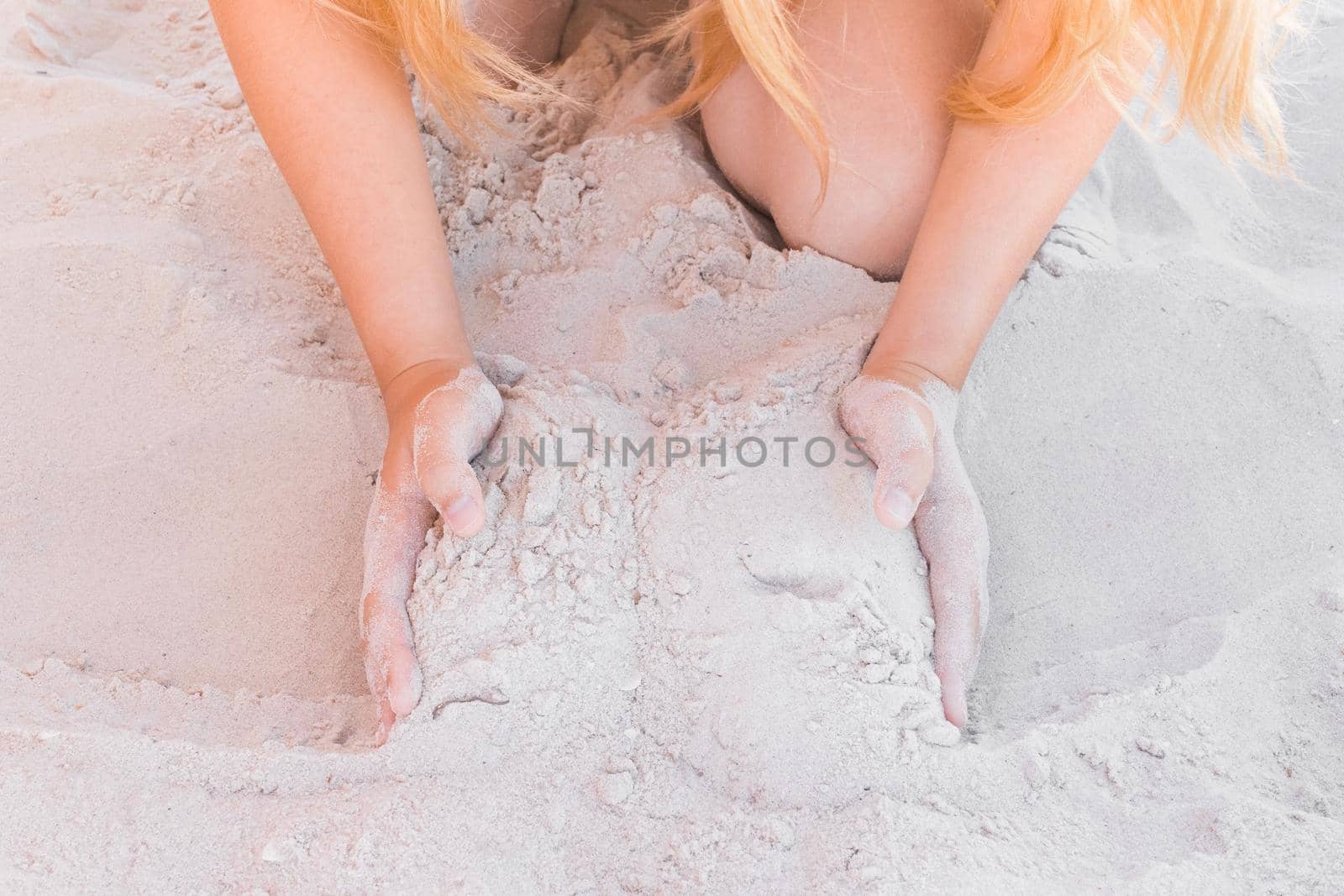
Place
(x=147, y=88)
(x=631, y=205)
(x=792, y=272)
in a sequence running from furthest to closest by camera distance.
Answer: (x=147, y=88), (x=631, y=205), (x=792, y=272)

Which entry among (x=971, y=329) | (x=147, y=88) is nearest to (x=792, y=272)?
(x=971, y=329)

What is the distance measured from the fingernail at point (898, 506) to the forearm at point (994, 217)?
291 mm

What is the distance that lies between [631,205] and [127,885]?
1019 millimetres

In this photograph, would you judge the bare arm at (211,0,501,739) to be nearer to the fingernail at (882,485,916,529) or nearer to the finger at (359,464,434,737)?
the finger at (359,464,434,737)

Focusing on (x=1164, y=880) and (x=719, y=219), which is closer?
(x=1164, y=880)

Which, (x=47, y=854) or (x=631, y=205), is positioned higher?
(x=631, y=205)

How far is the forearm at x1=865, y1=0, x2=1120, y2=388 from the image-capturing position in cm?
125

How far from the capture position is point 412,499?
108 centimetres

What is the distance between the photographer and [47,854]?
84 cm

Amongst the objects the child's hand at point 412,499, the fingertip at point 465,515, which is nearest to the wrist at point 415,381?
the child's hand at point 412,499

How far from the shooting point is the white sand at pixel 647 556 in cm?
89

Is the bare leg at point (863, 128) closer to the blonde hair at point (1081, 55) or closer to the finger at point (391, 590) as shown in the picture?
the blonde hair at point (1081, 55)

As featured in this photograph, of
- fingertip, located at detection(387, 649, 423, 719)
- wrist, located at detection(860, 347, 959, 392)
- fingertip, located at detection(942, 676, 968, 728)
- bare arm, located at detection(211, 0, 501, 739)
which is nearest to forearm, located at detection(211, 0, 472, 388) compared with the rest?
bare arm, located at detection(211, 0, 501, 739)

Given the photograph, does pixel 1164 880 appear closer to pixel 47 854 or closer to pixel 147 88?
pixel 47 854
